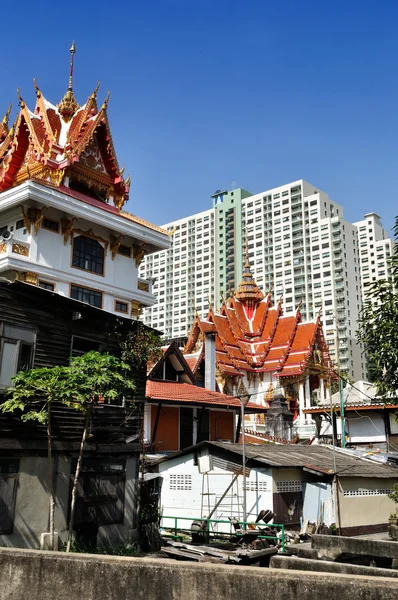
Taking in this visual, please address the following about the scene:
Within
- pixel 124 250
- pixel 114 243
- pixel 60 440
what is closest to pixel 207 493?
pixel 60 440

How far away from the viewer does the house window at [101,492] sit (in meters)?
16.6

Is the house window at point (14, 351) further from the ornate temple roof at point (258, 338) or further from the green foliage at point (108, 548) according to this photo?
the ornate temple roof at point (258, 338)

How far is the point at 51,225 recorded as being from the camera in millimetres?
30281

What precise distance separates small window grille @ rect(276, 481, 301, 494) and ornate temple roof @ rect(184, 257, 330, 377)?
3106 cm

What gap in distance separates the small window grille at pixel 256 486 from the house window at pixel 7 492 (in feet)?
32.2

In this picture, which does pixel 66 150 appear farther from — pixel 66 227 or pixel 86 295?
pixel 86 295

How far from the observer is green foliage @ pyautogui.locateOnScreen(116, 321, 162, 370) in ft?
61.0

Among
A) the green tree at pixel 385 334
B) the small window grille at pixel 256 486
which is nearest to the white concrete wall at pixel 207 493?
the small window grille at pixel 256 486

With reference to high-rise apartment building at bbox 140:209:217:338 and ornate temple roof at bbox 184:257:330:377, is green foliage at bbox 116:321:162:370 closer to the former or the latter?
ornate temple roof at bbox 184:257:330:377

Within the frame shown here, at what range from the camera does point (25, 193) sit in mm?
28453

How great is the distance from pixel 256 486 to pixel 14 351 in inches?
422

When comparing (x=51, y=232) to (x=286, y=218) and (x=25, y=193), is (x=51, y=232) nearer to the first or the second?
(x=25, y=193)

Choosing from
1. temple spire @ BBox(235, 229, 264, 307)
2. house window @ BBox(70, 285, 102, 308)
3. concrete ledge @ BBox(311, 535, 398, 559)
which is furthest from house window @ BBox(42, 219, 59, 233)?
temple spire @ BBox(235, 229, 264, 307)

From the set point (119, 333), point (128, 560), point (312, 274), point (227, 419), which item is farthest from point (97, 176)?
point (312, 274)
